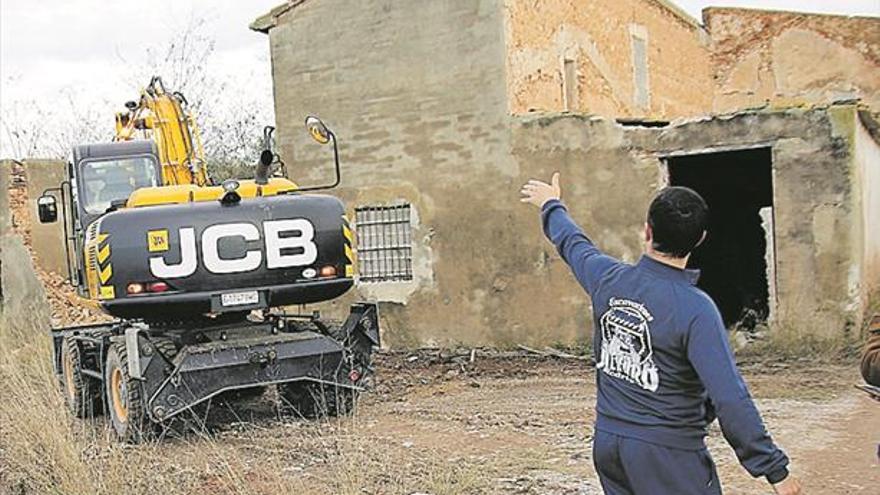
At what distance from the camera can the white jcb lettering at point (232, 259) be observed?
28.6 feet

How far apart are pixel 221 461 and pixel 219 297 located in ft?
5.83

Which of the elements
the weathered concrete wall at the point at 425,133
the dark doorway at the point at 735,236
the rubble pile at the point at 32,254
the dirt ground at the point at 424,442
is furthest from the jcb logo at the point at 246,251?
the rubble pile at the point at 32,254

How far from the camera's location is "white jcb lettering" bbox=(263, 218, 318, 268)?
888 centimetres

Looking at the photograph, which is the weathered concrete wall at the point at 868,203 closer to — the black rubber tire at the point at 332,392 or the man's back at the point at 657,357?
the black rubber tire at the point at 332,392

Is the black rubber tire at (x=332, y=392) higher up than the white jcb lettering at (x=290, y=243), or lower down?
lower down

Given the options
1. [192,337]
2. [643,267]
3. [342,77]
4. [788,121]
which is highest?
[342,77]

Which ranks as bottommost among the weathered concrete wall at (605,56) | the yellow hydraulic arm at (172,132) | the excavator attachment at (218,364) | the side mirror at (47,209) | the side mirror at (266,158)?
the excavator attachment at (218,364)

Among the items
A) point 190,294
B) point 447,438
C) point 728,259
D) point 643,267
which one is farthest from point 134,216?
point 728,259

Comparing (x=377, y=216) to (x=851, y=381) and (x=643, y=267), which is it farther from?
(x=643, y=267)

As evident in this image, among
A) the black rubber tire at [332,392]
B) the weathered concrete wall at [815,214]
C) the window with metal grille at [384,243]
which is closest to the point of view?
the black rubber tire at [332,392]

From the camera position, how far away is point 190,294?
28.6 ft

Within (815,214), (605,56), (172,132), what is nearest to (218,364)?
(172,132)

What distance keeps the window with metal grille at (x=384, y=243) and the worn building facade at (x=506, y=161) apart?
0.03m

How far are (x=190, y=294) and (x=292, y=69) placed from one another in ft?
22.5
